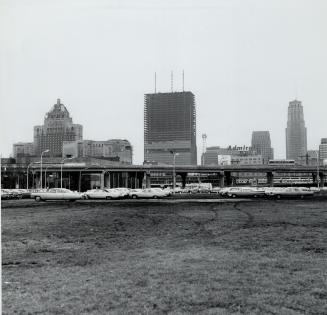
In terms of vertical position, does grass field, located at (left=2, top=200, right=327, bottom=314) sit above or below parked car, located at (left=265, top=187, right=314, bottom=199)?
below

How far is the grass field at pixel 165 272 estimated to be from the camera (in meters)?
7.86

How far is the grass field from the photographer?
786cm

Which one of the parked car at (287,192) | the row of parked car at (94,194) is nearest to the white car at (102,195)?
the row of parked car at (94,194)

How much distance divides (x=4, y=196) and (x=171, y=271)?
57885mm

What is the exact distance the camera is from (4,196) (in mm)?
63562

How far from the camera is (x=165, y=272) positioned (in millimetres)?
10359

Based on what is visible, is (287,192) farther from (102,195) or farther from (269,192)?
(102,195)

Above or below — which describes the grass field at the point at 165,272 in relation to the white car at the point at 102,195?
below

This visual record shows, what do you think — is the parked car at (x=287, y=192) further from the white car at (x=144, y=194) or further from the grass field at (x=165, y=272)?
the grass field at (x=165, y=272)

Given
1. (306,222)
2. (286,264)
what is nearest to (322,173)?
(306,222)

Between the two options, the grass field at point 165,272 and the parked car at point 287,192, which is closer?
the grass field at point 165,272

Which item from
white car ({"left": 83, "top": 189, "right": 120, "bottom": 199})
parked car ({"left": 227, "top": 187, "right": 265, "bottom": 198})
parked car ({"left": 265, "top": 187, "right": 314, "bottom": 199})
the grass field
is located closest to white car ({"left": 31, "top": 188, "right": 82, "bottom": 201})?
white car ({"left": 83, "top": 189, "right": 120, "bottom": 199})

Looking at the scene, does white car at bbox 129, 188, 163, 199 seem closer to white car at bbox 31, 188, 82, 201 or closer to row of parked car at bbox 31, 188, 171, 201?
row of parked car at bbox 31, 188, 171, 201

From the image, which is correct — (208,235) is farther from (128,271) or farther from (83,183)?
(83,183)
